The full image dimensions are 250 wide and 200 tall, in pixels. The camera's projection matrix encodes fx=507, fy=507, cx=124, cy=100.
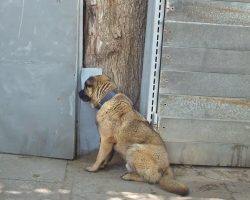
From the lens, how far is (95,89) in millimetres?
5621

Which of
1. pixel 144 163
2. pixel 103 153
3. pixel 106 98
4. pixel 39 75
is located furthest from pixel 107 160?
pixel 39 75

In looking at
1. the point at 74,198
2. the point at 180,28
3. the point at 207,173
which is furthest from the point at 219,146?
the point at 74,198

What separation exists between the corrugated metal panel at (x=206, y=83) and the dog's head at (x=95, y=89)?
61 cm

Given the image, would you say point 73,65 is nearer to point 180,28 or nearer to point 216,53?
point 180,28

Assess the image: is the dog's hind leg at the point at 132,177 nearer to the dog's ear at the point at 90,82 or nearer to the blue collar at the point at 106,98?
the blue collar at the point at 106,98

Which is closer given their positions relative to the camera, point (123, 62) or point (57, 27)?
point (57, 27)

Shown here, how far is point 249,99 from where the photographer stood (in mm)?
5719

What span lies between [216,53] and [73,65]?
1578 millimetres

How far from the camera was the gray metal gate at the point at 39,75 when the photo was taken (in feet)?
18.0

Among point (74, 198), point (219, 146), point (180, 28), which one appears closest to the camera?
point (74, 198)

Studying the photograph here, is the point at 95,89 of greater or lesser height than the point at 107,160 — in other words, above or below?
above

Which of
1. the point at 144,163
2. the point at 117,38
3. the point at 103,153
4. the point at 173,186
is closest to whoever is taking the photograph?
the point at 173,186

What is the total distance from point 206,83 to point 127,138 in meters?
1.08

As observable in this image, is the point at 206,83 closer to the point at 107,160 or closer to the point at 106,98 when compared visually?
the point at 106,98
